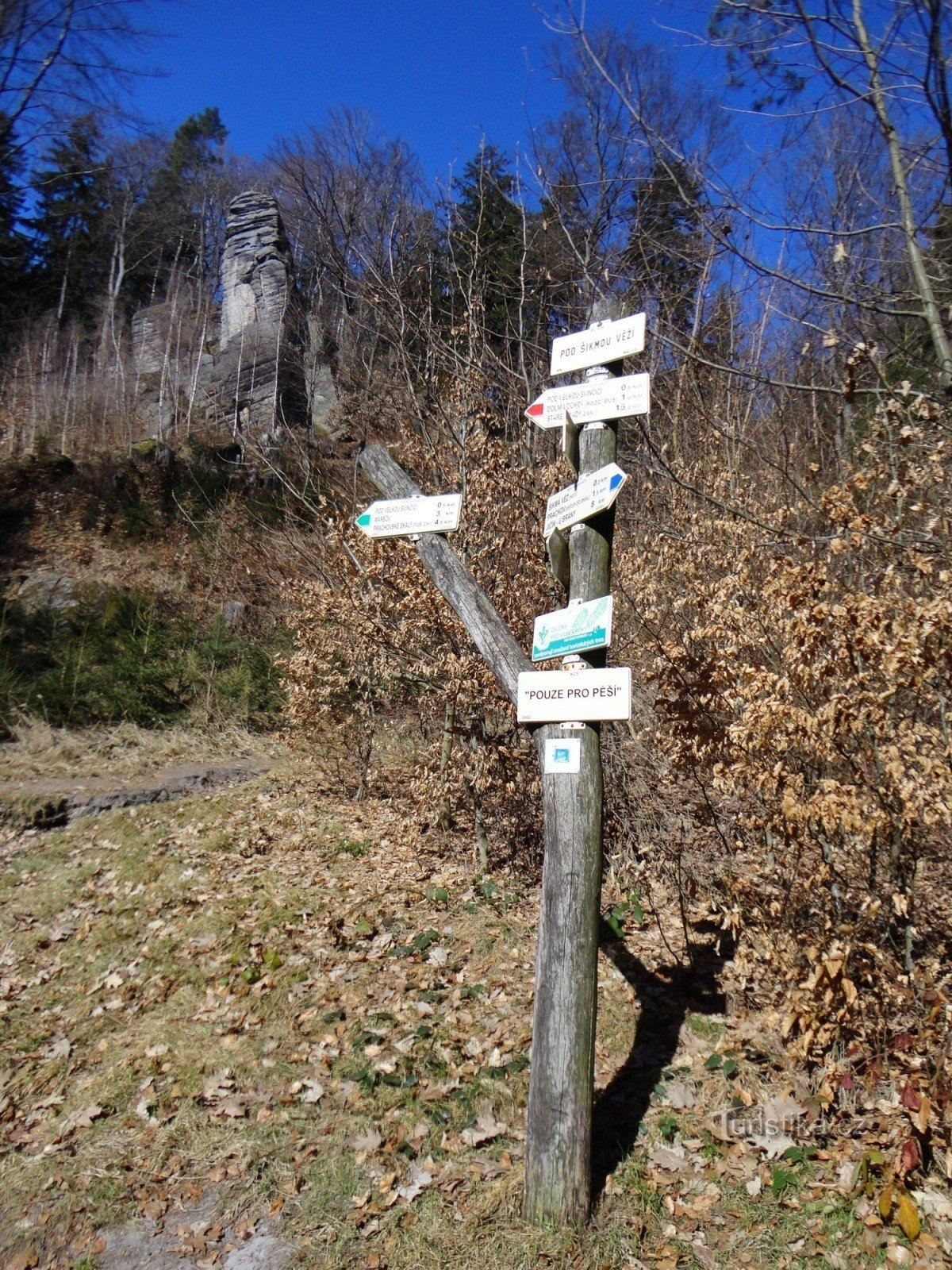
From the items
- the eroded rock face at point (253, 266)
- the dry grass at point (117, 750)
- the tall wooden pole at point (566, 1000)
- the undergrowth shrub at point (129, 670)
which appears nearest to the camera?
the tall wooden pole at point (566, 1000)

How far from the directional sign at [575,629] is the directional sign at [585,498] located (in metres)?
0.37

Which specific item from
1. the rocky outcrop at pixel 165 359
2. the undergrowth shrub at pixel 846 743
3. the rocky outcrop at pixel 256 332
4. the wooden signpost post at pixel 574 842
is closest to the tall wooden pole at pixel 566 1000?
the wooden signpost post at pixel 574 842

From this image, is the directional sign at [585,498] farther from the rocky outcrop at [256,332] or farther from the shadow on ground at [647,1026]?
the rocky outcrop at [256,332]

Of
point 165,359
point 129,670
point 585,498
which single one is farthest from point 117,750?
point 165,359

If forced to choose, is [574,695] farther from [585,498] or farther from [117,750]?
[117,750]

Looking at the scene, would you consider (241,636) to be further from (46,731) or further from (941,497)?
(941,497)

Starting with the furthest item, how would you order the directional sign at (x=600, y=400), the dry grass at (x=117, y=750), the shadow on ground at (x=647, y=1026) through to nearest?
1. the dry grass at (x=117, y=750)
2. the shadow on ground at (x=647, y=1026)
3. the directional sign at (x=600, y=400)

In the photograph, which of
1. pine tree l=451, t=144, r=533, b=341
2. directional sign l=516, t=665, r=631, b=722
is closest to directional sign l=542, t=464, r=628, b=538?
directional sign l=516, t=665, r=631, b=722

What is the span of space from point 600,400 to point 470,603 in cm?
112

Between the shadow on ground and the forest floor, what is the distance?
0.05 ft

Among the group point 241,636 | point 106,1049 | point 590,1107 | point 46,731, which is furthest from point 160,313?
point 590,1107

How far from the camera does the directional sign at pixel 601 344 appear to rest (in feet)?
11.3

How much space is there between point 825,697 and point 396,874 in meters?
3.97

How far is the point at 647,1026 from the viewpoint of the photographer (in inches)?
181
